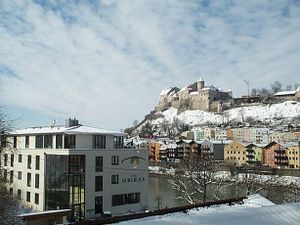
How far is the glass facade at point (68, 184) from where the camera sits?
23.9m

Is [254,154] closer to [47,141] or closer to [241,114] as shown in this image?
[47,141]

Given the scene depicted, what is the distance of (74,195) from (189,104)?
116m

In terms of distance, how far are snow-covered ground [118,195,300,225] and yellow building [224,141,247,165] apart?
195ft

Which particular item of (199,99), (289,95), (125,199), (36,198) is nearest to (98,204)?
(125,199)

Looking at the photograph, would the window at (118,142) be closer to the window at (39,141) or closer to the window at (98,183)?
the window at (98,183)

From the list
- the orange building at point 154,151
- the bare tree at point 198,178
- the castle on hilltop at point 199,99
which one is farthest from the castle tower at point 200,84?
the bare tree at point 198,178

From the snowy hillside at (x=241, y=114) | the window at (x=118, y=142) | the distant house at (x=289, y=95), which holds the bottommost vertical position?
the window at (x=118, y=142)

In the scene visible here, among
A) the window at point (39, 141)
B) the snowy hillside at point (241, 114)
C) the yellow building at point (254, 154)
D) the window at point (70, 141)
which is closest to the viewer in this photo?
the window at point (70, 141)

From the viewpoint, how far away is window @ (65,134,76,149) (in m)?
25.4

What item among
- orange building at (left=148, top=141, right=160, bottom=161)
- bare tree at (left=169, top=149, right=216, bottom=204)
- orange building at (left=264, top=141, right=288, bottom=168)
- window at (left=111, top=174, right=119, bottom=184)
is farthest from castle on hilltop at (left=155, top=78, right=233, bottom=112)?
window at (left=111, top=174, right=119, bottom=184)

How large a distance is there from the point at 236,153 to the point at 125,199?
47010 millimetres

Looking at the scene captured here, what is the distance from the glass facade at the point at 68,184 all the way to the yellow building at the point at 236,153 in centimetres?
4860

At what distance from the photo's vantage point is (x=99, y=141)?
26625 millimetres

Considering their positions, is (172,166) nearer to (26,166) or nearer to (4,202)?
(26,166)
